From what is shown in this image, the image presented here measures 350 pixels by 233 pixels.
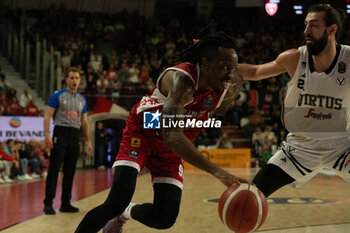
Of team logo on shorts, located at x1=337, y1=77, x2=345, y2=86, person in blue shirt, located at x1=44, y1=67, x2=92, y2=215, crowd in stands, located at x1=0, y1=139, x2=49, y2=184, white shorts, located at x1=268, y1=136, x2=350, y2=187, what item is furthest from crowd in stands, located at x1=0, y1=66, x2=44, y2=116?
team logo on shorts, located at x1=337, y1=77, x2=345, y2=86

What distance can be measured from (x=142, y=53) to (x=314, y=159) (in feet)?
51.0

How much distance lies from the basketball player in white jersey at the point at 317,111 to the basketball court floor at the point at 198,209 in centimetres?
121

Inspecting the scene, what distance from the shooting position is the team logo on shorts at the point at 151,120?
11.1 ft

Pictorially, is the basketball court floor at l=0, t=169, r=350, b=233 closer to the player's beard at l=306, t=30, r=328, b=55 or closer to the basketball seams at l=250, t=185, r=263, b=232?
the basketball seams at l=250, t=185, r=263, b=232

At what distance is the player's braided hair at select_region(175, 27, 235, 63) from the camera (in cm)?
308

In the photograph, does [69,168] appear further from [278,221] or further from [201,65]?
[201,65]

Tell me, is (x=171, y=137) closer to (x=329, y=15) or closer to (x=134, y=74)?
(x=329, y=15)

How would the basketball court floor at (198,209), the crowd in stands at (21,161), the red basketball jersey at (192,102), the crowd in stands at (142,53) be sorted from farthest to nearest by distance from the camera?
the crowd in stands at (142,53) < the crowd in stands at (21,161) < the basketball court floor at (198,209) < the red basketball jersey at (192,102)

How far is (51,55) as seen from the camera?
1399 cm

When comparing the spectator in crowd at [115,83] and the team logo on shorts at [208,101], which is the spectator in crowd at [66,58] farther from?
the team logo on shorts at [208,101]

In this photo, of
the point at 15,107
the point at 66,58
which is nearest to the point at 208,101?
the point at 15,107

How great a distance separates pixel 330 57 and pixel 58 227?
329cm

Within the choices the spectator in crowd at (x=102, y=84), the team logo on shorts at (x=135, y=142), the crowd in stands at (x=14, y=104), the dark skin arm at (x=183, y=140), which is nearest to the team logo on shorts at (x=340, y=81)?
the dark skin arm at (x=183, y=140)

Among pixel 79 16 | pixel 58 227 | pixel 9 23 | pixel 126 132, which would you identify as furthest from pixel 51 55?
pixel 126 132
